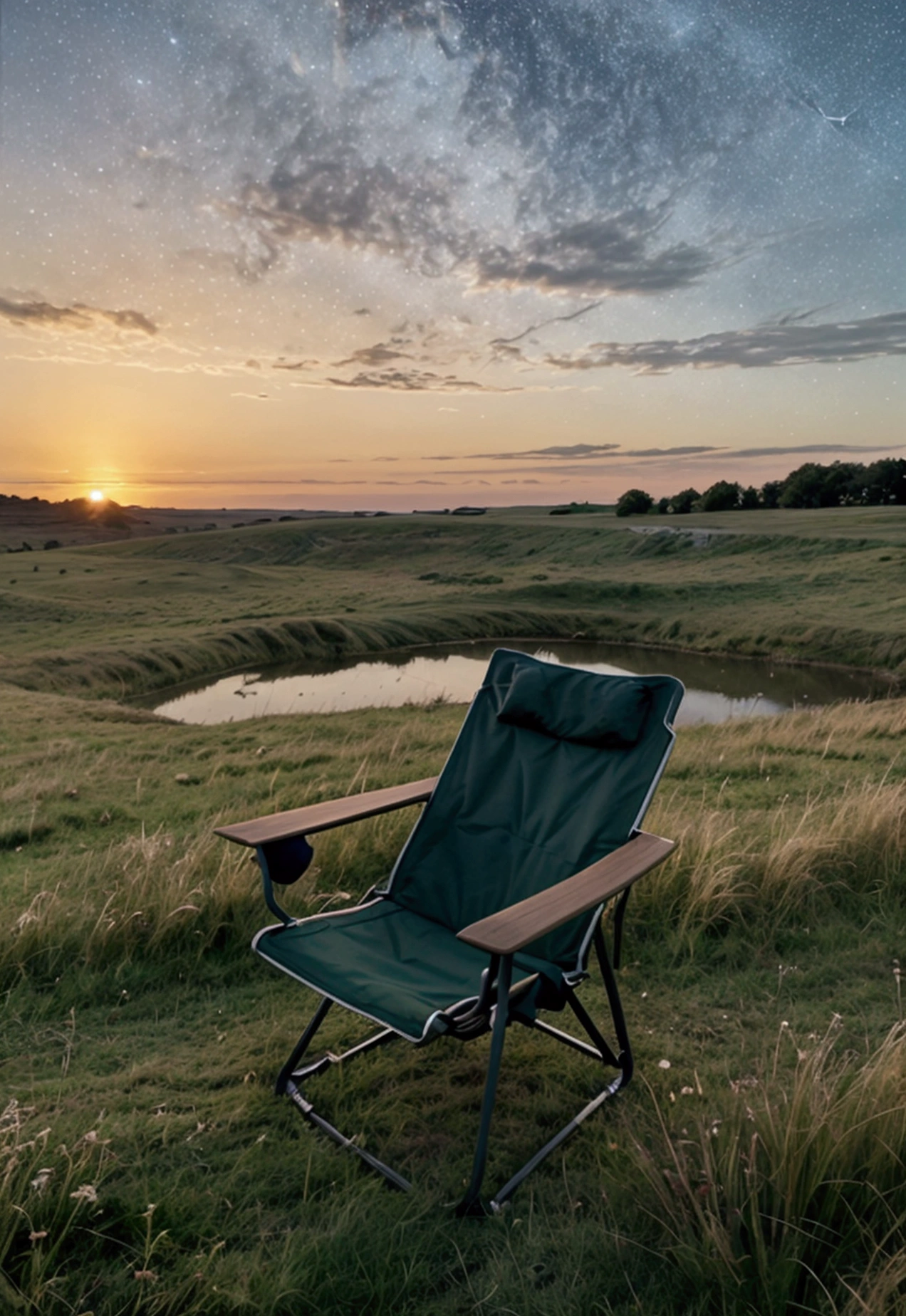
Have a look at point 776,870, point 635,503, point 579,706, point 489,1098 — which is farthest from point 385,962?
point 635,503

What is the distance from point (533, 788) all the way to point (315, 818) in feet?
3.06

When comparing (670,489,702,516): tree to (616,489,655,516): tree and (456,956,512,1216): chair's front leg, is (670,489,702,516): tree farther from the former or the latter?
(456,956,512,1216): chair's front leg

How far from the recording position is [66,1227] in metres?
1.96

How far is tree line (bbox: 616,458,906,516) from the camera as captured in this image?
56594mm

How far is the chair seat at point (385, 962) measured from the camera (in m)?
2.36

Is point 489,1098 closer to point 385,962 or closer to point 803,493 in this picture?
point 385,962

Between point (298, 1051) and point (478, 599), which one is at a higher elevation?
point (298, 1051)

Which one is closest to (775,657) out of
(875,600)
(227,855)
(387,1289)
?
(875,600)

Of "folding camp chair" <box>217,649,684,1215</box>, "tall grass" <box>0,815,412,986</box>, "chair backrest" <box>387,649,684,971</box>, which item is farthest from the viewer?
"tall grass" <box>0,815,412,986</box>

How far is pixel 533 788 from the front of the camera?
11.2 ft

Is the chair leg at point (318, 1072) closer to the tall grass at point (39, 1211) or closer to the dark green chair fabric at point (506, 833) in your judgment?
the dark green chair fabric at point (506, 833)

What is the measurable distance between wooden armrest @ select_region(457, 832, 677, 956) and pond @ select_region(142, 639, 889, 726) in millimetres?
11935

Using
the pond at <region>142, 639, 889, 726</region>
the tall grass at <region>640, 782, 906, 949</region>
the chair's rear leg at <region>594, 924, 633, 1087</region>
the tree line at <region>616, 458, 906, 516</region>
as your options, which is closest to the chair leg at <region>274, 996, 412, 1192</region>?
the chair's rear leg at <region>594, 924, 633, 1087</region>

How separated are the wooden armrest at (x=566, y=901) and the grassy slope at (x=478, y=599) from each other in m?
17.4
